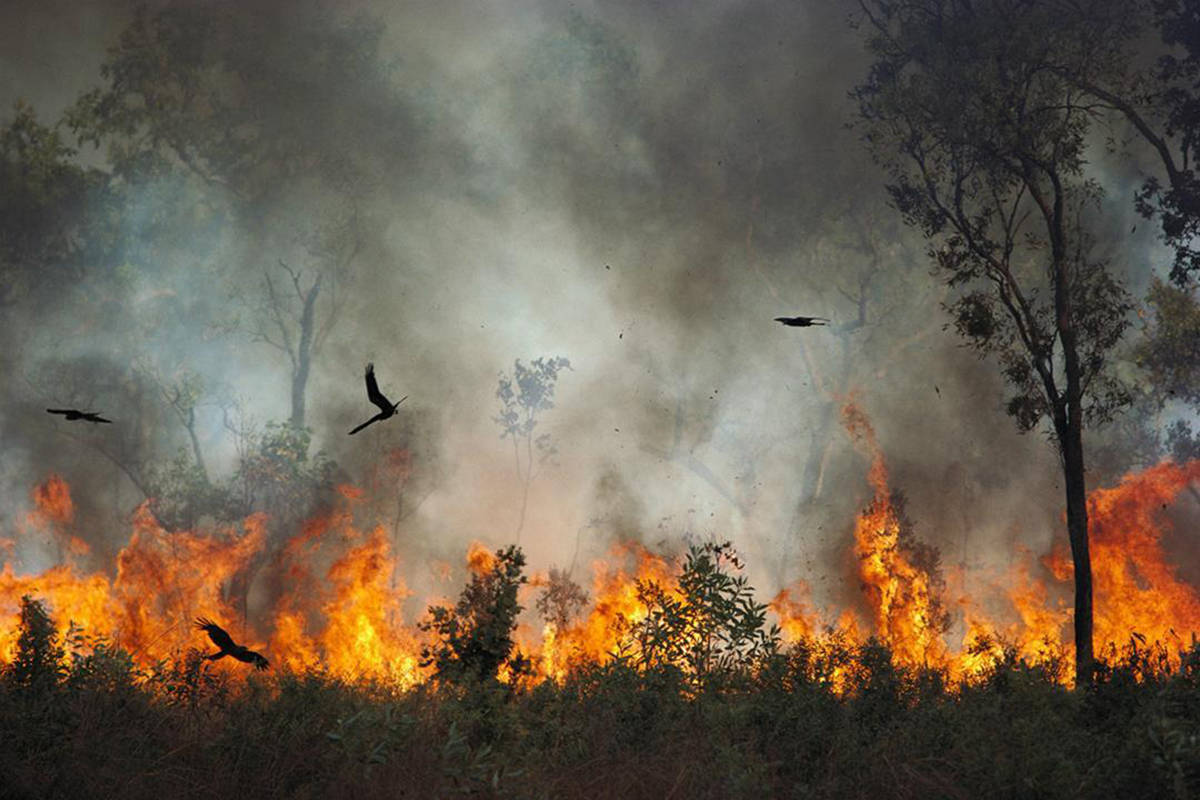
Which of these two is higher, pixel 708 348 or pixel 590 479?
pixel 708 348

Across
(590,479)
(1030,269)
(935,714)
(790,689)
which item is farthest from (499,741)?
(1030,269)

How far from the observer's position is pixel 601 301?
41.0 metres

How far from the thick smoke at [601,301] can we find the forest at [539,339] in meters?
0.12

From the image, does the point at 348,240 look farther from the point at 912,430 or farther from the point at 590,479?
the point at 912,430

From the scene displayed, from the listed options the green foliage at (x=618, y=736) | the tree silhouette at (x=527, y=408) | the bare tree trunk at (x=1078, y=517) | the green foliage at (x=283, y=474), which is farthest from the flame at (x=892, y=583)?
the green foliage at (x=618, y=736)

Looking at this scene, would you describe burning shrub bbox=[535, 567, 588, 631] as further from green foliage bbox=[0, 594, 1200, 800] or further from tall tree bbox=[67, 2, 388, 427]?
green foliage bbox=[0, 594, 1200, 800]

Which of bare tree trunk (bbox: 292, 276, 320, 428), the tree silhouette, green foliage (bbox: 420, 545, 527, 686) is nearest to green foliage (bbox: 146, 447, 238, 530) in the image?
bare tree trunk (bbox: 292, 276, 320, 428)

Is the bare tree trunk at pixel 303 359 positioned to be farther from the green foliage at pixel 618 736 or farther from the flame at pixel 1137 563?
the flame at pixel 1137 563

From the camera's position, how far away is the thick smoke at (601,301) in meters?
37.5

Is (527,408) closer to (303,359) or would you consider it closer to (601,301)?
(601,301)

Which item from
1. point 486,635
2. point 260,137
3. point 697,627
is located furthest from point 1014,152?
point 260,137

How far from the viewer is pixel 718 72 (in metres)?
41.3

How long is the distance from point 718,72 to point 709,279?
25.2 ft

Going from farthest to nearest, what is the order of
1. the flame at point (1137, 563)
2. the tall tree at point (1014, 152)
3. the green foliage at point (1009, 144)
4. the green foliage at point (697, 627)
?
the flame at point (1137, 563) → the green foliage at point (1009, 144) → the tall tree at point (1014, 152) → the green foliage at point (697, 627)
